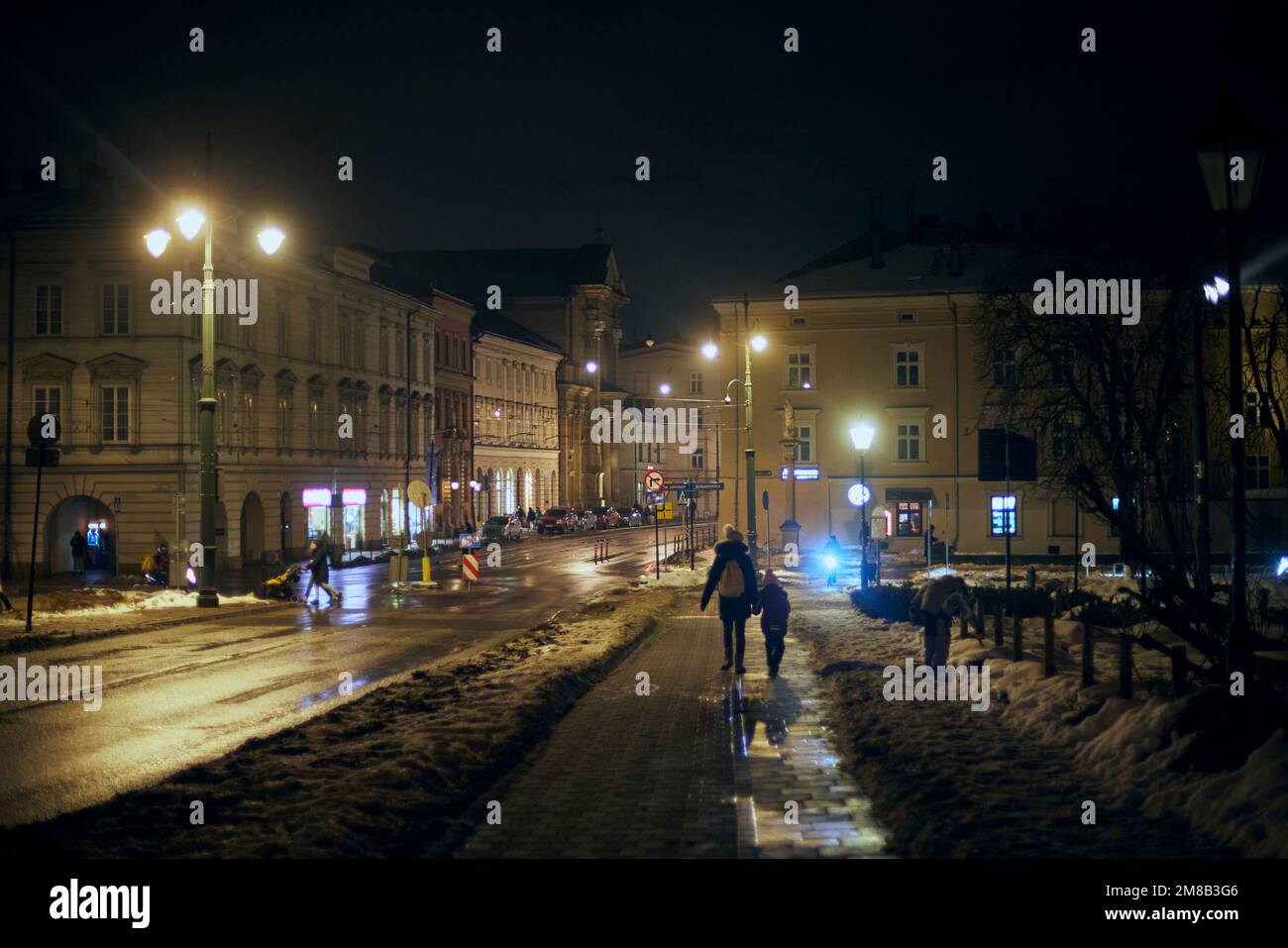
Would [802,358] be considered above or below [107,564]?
above

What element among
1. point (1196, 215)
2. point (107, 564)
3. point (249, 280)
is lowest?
point (107, 564)

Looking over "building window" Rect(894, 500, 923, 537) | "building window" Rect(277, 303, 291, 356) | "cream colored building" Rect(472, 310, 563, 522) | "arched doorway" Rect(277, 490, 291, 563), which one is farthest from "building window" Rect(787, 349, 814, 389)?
"cream colored building" Rect(472, 310, 563, 522)

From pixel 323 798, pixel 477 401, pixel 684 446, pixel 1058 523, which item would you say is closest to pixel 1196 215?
pixel 323 798

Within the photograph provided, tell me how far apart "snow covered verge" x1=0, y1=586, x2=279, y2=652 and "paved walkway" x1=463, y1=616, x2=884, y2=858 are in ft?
33.0

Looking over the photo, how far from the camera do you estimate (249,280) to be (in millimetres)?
51250

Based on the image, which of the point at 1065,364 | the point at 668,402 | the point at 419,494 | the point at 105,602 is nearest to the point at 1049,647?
the point at 1065,364

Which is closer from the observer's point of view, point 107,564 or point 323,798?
point 323,798

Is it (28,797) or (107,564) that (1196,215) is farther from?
(107,564)

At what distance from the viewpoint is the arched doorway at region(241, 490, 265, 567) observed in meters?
51.9

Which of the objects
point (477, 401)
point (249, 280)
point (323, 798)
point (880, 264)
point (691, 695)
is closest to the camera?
point (323, 798)

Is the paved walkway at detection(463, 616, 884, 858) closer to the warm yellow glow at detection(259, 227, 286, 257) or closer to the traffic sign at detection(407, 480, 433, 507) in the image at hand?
the warm yellow glow at detection(259, 227, 286, 257)

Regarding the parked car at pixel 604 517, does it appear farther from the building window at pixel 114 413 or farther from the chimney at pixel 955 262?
the building window at pixel 114 413

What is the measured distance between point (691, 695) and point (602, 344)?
347 feet

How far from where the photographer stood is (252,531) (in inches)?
2068
